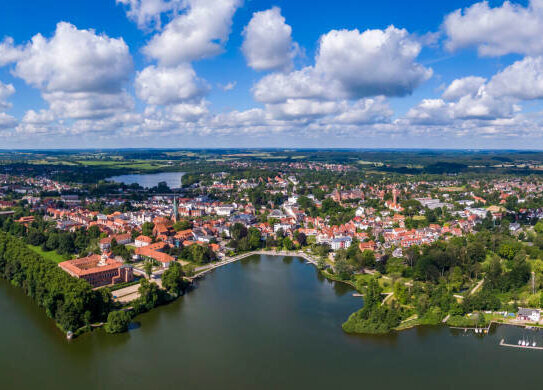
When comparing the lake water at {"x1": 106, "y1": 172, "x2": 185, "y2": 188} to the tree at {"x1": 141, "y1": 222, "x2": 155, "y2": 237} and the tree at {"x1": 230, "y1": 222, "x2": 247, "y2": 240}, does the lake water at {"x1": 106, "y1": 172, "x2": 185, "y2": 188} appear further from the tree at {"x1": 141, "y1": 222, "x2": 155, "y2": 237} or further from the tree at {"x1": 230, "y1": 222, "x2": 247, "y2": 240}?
the tree at {"x1": 230, "y1": 222, "x2": 247, "y2": 240}

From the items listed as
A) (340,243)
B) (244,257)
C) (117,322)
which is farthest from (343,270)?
(117,322)

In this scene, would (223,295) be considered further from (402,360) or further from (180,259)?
(402,360)

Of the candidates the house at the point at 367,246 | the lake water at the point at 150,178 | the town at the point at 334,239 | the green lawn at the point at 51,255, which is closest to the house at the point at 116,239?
the town at the point at 334,239

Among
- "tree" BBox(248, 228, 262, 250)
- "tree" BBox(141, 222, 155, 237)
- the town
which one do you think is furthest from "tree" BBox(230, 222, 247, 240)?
"tree" BBox(141, 222, 155, 237)

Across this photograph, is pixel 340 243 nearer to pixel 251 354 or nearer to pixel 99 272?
pixel 251 354

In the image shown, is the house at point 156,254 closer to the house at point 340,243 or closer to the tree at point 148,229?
the tree at point 148,229

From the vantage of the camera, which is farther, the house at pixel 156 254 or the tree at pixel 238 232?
the tree at pixel 238 232

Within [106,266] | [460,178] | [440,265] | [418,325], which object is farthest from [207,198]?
[460,178]
